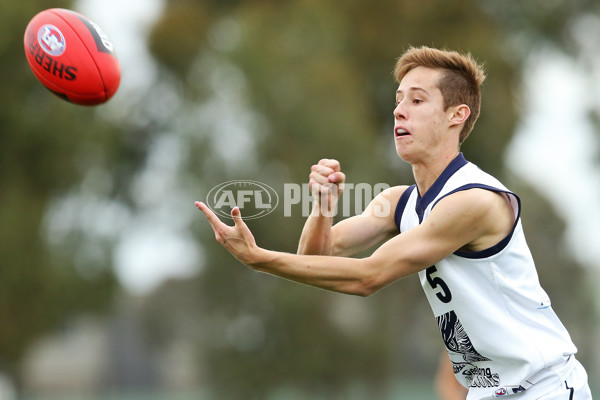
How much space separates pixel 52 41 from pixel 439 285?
3.54m

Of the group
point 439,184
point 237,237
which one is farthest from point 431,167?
point 237,237

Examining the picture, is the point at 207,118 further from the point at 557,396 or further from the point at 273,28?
the point at 557,396

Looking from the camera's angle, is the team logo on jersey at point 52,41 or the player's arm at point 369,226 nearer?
the player's arm at point 369,226

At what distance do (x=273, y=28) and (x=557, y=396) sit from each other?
1852cm

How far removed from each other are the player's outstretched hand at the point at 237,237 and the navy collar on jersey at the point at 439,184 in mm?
1059

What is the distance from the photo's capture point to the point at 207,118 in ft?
74.0

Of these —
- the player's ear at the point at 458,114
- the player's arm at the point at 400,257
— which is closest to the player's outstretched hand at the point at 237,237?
the player's arm at the point at 400,257

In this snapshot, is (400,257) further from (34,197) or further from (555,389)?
(34,197)

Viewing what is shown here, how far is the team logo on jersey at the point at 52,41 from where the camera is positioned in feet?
22.1

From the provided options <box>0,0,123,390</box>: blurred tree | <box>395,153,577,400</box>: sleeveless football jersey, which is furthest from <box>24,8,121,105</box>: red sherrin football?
<box>0,0,123,390</box>: blurred tree

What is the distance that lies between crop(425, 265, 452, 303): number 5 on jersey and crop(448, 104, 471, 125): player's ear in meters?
0.82

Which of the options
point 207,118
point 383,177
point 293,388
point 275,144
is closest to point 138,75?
point 207,118

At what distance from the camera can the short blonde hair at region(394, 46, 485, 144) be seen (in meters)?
5.12

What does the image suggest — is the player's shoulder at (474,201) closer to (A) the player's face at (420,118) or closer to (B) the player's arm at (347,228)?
(A) the player's face at (420,118)
